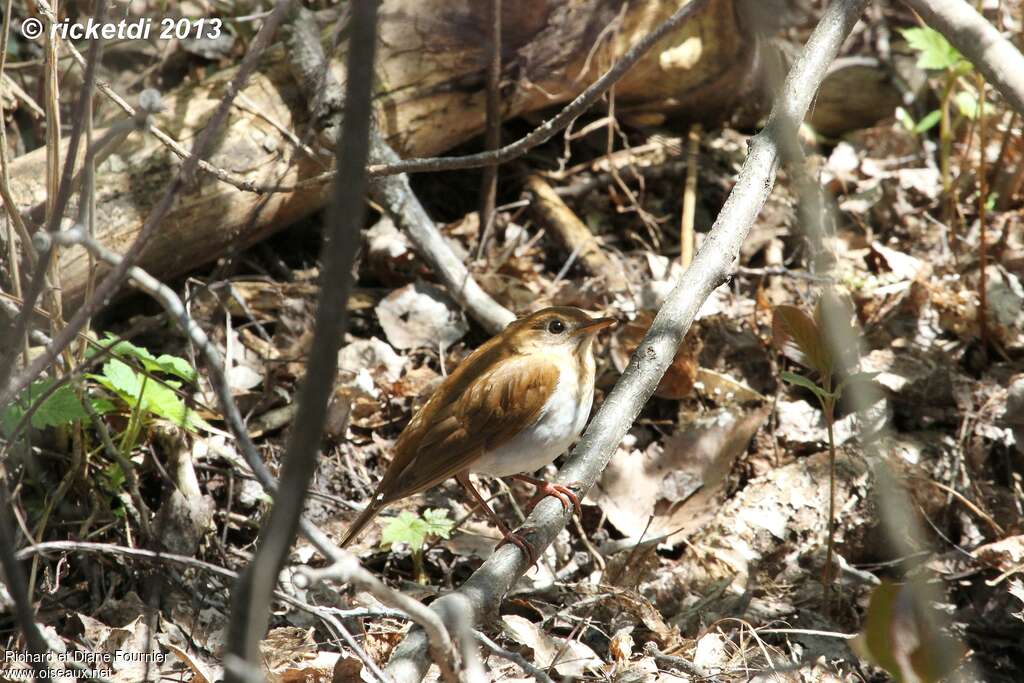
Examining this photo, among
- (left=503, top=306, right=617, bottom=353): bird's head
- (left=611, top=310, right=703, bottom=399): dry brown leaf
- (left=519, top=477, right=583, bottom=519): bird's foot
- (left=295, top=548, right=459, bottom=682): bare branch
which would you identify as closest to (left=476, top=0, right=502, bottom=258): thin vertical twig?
(left=611, top=310, right=703, bottom=399): dry brown leaf

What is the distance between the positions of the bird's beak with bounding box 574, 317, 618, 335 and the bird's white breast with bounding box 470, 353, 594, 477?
260mm

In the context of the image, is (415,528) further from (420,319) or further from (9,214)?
(9,214)

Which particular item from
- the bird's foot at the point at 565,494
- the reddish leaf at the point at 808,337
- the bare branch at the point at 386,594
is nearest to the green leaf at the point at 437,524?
the bird's foot at the point at 565,494

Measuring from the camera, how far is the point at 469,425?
153 inches

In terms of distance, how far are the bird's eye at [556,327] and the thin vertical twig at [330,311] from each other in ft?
8.75

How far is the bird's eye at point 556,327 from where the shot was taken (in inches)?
167

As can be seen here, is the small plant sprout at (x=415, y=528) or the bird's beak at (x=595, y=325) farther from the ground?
the bird's beak at (x=595, y=325)

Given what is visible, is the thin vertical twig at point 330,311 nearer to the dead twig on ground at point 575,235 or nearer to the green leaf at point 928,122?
the dead twig on ground at point 575,235

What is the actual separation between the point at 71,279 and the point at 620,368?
279 centimetres

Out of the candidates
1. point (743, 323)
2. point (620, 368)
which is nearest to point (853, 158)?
point (743, 323)

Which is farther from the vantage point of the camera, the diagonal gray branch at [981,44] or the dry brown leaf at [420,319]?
the dry brown leaf at [420,319]

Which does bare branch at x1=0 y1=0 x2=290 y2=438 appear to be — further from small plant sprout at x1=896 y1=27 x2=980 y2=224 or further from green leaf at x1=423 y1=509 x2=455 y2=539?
small plant sprout at x1=896 y1=27 x2=980 y2=224

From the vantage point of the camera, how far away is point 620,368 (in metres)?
5.18

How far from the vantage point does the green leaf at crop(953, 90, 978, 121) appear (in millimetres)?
6207
